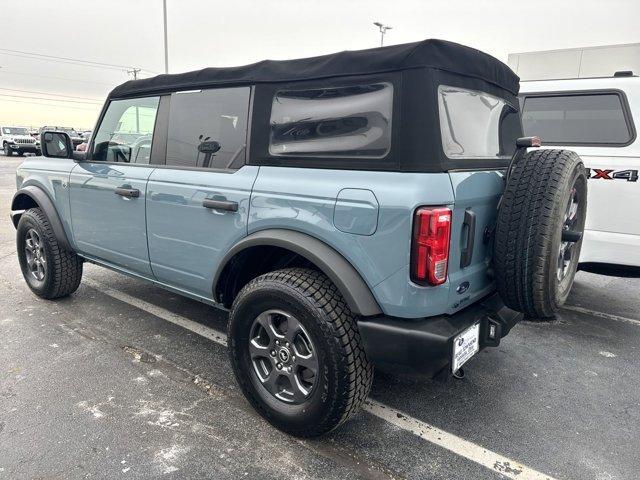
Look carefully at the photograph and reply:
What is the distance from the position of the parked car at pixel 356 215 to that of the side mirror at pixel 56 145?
1226mm

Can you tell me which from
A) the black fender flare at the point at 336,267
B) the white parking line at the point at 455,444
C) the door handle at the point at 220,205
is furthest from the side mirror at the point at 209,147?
the white parking line at the point at 455,444

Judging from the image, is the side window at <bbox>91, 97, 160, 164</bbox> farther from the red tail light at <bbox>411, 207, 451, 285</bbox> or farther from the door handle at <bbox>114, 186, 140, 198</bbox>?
the red tail light at <bbox>411, 207, 451, 285</bbox>

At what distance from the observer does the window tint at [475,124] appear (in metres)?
2.21

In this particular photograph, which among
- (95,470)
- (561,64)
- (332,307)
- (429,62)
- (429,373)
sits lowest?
(95,470)

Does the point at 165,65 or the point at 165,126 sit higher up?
the point at 165,65

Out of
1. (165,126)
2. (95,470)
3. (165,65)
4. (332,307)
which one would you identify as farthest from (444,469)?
(165,65)

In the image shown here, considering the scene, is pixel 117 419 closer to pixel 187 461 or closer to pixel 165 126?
pixel 187 461

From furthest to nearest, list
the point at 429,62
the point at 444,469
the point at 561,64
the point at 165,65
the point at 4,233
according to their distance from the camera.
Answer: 1. the point at 165,65
2. the point at 561,64
3. the point at 4,233
4. the point at 444,469
5. the point at 429,62

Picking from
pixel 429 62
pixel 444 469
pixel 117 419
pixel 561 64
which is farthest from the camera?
pixel 561 64

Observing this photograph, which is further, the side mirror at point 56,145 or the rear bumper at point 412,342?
the side mirror at point 56,145

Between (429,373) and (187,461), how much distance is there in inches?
49.1

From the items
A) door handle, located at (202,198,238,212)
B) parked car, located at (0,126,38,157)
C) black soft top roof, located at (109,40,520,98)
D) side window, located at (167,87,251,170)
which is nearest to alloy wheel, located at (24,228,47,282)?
side window, located at (167,87,251,170)

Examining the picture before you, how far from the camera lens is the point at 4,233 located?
24.5 feet

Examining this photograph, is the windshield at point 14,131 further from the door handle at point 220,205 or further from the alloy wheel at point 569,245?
the alloy wheel at point 569,245
